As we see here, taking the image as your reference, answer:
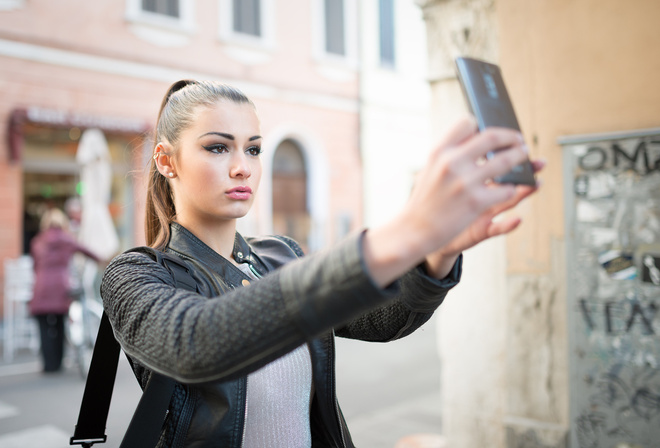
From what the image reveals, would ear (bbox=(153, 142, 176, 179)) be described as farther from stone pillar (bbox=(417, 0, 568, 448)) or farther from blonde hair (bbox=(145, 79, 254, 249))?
stone pillar (bbox=(417, 0, 568, 448))

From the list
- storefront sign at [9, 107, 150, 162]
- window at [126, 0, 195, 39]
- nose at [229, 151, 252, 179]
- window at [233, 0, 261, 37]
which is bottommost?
nose at [229, 151, 252, 179]

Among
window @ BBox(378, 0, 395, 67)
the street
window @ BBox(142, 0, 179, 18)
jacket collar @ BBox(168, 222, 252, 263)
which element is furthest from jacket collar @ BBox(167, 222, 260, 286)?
window @ BBox(378, 0, 395, 67)

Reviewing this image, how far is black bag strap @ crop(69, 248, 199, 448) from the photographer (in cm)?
124

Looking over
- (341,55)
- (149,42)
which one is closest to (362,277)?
(149,42)

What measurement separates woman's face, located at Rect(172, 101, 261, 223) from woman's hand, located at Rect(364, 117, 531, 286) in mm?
699

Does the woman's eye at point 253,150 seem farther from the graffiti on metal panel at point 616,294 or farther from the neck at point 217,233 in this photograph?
the graffiti on metal panel at point 616,294

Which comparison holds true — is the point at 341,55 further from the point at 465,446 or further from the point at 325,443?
the point at 325,443

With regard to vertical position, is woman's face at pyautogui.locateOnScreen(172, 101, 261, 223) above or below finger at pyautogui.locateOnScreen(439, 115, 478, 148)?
above

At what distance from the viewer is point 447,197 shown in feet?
2.52

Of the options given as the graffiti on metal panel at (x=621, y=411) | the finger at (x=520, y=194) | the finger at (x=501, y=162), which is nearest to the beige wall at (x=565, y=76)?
the graffiti on metal panel at (x=621, y=411)

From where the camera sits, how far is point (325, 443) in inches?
59.9

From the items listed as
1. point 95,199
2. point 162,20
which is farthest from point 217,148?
point 162,20

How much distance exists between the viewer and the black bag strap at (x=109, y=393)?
1237 mm

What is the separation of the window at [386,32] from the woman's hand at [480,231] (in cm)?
1514
